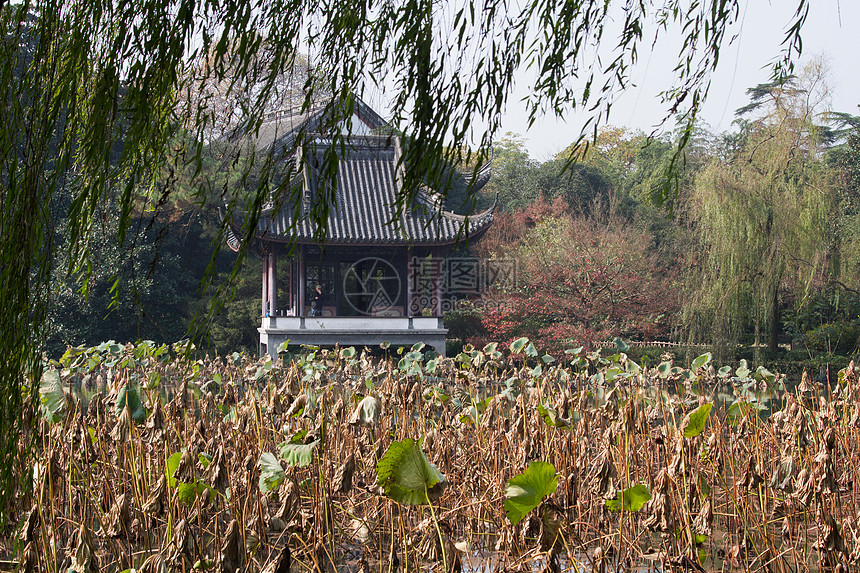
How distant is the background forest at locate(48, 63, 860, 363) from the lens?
1152cm

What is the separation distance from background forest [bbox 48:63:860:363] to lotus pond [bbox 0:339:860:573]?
637cm

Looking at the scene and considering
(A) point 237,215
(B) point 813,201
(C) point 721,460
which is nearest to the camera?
(C) point 721,460

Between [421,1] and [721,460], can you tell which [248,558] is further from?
[721,460]

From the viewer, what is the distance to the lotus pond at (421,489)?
2.12 m

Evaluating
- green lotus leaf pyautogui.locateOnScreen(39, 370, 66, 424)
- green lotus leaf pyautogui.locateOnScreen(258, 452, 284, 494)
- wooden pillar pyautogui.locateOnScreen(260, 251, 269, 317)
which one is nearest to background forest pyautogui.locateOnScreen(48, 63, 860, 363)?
wooden pillar pyautogui.locateOnScreen(260, 251, 269, 317)

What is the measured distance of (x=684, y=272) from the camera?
1437cm

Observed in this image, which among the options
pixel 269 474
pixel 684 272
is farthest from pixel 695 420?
pixel 684 272

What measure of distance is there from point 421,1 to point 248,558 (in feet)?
5.12

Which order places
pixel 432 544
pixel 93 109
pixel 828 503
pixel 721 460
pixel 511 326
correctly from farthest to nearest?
pixel 511 326 → pixel 721 460 → pixel 828 503 → pixel 432 544 → pixel 93 109

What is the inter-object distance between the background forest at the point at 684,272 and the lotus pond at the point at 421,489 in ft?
20.9

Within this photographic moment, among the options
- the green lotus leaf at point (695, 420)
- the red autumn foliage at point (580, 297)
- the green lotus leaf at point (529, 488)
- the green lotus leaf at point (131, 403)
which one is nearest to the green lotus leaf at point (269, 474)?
the green lotus leaf at point (131, 403)

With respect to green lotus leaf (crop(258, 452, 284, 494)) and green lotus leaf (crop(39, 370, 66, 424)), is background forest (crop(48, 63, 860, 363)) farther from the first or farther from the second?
green lotus leaf (crop(258, 452, 284, 494))

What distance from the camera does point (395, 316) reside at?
1201 centimetres

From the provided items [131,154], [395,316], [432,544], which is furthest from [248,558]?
[395,316]
